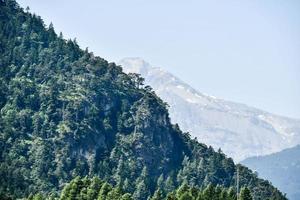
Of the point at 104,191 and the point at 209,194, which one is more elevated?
the point at 209,194

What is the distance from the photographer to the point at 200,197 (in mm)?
185250

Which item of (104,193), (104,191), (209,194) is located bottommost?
(104,193)

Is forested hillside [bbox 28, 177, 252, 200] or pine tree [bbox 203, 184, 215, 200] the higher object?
pine tree [bbox 203, 184, 215, 200]

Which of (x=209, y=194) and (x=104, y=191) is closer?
(x=104, y=191)

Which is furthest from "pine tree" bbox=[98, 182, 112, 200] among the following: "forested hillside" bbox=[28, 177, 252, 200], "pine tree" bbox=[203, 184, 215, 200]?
"pine tree" bbox=[203, 184, 215, 200]

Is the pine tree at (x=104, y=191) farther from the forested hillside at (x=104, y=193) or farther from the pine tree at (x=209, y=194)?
the pine tree at (x=209, y=194)

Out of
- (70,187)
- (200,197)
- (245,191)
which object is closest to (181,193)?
(200,197)

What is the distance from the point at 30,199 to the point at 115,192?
21261 millimetres

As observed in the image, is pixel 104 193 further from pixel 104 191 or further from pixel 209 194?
pixel 209 194

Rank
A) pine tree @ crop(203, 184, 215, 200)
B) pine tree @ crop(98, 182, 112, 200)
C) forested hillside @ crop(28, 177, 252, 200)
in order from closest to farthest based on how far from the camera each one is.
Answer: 1. forested hillside @ crop(28, 177, 252, 200)
2. pine tree @ crop(98, 182, 112, 200)
3. pine tree @ crop(203, 184, 215, 200)

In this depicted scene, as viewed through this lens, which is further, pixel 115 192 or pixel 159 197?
pixel 159 197

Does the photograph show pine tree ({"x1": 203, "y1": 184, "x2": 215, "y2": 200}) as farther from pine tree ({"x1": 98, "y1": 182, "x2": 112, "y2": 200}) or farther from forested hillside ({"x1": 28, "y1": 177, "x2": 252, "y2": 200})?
pine tree ({"x1": 98, "y1": 182, "x2": 112, "y2": 200})

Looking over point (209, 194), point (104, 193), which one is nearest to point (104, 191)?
point (104, 193)

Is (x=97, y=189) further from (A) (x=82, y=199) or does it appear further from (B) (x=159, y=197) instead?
(B) (x=159, y=197)
